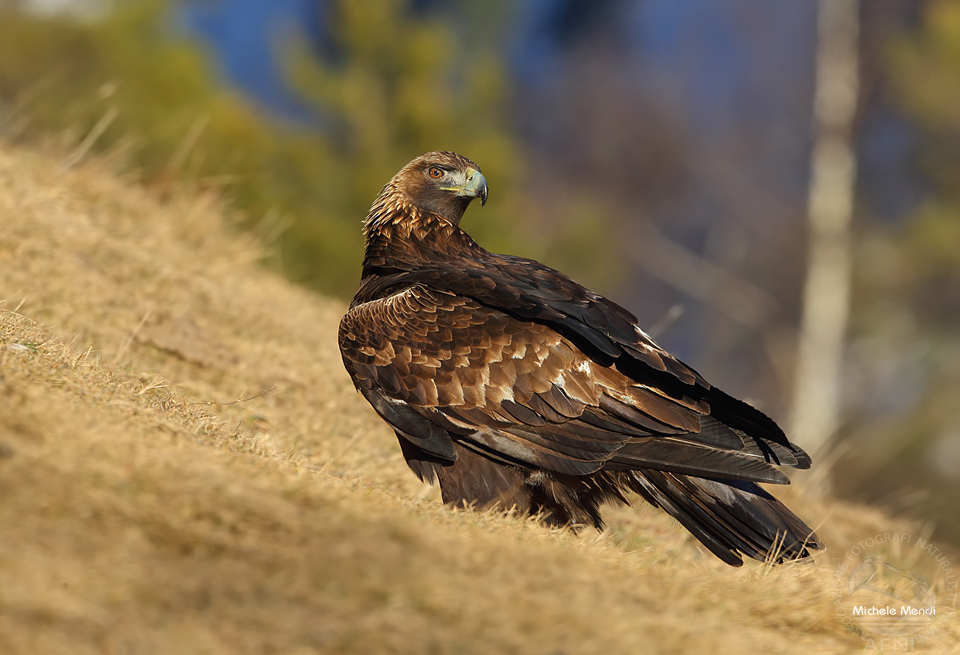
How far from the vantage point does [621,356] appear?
5.34 meters

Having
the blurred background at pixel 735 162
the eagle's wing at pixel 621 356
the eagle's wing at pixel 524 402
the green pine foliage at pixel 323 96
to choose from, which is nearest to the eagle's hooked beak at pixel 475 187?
the eagle's wing at pixel 621 356

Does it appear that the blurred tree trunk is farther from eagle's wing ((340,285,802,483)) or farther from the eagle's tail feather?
eagle's wing ((340,285,802,483))

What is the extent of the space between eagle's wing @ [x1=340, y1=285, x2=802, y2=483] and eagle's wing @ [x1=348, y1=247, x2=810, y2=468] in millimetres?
10

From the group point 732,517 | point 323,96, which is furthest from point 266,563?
point 323,96

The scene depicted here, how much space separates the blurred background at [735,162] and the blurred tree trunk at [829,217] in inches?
1.9

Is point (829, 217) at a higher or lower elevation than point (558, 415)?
higher

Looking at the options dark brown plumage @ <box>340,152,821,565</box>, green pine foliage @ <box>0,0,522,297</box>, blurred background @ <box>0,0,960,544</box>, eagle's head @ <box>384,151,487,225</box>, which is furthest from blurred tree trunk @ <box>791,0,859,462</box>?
dark brown plumage @ <box>340,152,821,565</box>

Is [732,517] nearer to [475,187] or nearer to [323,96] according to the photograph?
[475,187]

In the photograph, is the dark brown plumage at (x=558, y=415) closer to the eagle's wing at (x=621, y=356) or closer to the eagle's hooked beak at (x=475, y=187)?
the eagle's wing at (x=621, y=356)

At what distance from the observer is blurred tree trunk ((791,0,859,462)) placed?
888 inches

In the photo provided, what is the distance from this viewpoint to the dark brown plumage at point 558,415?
511 cm

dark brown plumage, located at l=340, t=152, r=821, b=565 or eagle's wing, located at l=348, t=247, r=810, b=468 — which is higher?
eagle's wing, located at l=348, t=247, r=810, b=468

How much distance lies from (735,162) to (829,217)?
10.8 metres

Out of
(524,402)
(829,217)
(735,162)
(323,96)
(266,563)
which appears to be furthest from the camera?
(735,162)
